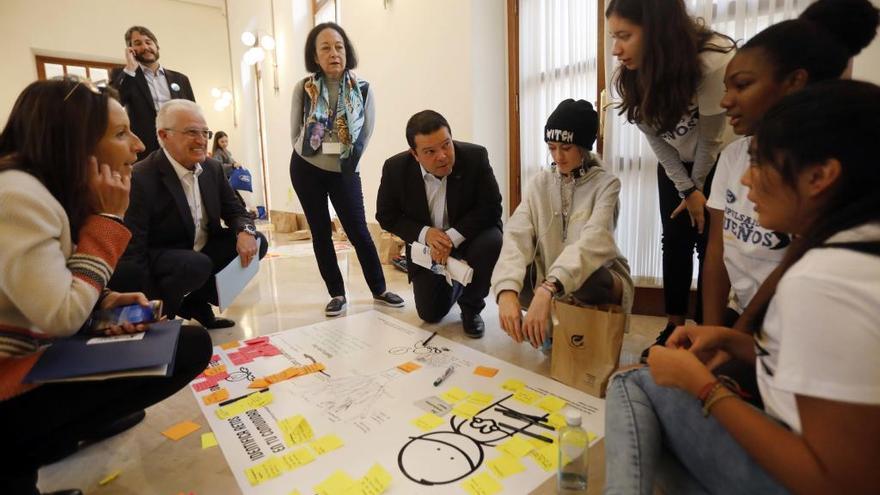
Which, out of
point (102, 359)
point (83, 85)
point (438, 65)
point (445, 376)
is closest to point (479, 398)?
point (445, 376)

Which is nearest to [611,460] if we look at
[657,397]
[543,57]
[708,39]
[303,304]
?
[657,397]

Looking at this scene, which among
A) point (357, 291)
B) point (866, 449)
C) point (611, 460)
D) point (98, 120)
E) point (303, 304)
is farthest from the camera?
point (357, 291)

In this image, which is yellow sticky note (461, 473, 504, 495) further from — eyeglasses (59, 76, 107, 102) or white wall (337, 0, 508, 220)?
white wall (337, 0, 508, 220)

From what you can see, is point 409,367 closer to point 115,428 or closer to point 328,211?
point 115,428

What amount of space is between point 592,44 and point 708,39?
1035 mm

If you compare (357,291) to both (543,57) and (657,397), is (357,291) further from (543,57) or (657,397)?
(657,397)

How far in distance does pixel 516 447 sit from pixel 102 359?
923mm

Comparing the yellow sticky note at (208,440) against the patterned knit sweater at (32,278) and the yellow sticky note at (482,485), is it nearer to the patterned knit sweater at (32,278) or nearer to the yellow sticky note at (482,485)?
the patterned knit sweater at (32,278)

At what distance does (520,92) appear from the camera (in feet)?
9.39

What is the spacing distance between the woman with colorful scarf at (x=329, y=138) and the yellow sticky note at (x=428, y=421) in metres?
1.13

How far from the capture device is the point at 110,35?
6.76m

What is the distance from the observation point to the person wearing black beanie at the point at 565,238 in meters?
1.41

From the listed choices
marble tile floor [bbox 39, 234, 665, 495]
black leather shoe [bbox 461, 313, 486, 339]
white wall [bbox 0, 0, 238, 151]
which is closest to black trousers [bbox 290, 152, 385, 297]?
marble tile floor [bbox 39, 234, 665, 495]

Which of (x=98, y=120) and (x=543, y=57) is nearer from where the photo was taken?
(x=98, y=120)
